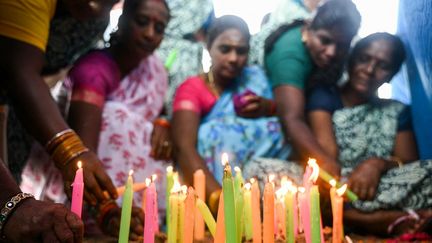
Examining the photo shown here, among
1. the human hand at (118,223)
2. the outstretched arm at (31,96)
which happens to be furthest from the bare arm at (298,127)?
the outstretched arm at (31,96)

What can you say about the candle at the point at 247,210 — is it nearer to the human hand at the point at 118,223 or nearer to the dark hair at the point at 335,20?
the human hand at the point at 118,223

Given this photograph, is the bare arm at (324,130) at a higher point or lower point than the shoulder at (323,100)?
lower

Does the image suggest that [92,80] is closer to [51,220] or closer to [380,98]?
[51,220]

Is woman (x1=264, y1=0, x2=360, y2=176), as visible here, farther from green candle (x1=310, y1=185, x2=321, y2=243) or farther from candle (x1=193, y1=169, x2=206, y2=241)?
green candle (x1=310, y1=185, x2=321, y2=243)

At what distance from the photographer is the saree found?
8.97 ft

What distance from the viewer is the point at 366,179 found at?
8.00 feet

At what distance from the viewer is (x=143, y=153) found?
264cm

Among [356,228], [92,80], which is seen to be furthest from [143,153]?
[356,228]

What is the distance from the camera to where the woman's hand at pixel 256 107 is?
283 cm

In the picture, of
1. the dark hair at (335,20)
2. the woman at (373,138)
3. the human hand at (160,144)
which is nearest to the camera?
the woman at (373,138)

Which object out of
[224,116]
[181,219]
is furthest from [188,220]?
[224,116]

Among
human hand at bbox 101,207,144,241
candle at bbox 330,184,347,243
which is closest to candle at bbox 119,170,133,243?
human hand at bbox 101,207,144,241

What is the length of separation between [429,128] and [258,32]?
4.82ft

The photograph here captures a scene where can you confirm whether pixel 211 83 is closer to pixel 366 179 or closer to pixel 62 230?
pixel 366 179
